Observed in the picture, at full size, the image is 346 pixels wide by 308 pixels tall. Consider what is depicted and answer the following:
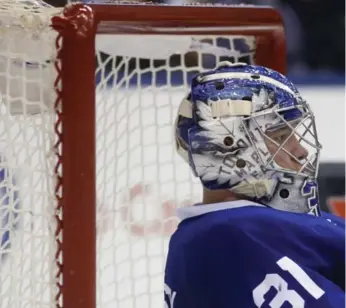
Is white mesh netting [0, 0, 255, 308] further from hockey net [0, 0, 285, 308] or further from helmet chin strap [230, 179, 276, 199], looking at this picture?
helmet chin strap [230, 179, 276, 199]

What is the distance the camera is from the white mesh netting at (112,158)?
126 cm

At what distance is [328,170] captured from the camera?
2.71 meters

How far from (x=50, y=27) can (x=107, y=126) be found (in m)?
0.33

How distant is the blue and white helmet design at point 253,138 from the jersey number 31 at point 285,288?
0.46ft

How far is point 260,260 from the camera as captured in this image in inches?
44.2

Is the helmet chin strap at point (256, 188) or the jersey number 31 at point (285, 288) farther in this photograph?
the helmet chin strap at point (256, 188)

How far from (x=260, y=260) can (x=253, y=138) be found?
175 millimetres

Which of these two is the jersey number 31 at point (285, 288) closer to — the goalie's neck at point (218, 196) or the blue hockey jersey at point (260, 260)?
the blue hockey jersey at point (260, 260)

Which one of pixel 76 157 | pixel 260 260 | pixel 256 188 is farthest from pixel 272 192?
pixel 76 157

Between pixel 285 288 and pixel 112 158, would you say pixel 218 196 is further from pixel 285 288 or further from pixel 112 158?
pixel 112 158

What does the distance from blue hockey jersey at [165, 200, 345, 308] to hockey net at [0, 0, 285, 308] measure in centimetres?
13

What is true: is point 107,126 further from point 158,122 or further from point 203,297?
point 203,297

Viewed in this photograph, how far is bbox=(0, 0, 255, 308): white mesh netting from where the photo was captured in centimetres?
126

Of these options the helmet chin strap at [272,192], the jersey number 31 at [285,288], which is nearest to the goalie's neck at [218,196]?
the helmet chin strap at [272,192]
